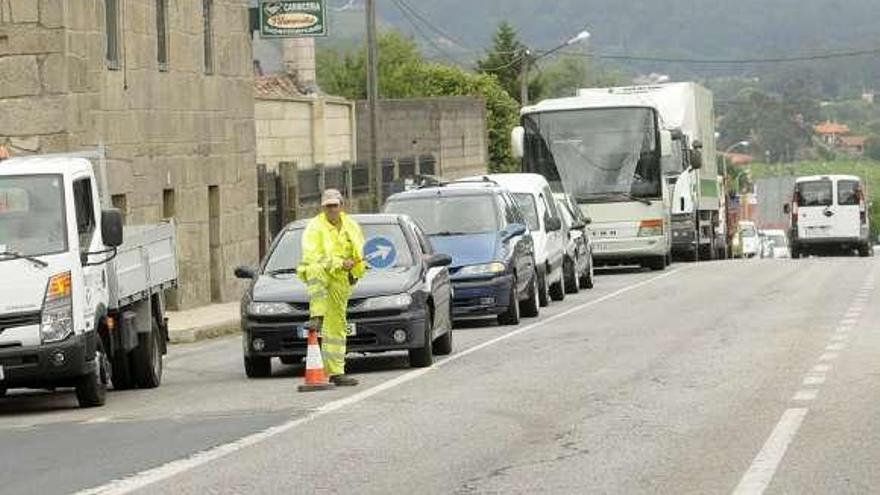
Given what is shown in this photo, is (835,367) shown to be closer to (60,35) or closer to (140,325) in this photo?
(140,325)

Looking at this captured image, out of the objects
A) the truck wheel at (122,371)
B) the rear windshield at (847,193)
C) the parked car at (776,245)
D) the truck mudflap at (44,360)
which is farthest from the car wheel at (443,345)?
the parked car at (776,245)

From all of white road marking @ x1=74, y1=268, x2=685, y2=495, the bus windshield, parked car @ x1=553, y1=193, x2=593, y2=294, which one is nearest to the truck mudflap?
white road marking @ x1=74, y1=268, x2=685, y2=495

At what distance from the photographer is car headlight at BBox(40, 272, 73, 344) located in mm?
17391

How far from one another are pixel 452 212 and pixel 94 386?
34.2 ft

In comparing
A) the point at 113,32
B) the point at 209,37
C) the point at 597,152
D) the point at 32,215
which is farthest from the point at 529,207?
the point at 32,215

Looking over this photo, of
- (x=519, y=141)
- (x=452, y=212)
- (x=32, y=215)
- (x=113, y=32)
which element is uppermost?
(x=113, y=32)

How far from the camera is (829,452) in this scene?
1301cm

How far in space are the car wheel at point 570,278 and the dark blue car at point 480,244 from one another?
20.7 ft

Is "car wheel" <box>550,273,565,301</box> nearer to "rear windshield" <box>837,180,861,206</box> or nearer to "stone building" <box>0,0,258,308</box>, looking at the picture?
"stone building" <box>0,0,258,308</box>

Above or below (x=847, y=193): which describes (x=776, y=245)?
below

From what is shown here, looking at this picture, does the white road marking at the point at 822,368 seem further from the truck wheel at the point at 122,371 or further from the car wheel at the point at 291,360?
the truck wheel at the point at 122,371

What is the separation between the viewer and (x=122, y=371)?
802 inches

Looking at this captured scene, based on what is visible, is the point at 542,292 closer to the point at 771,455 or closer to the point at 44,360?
the point at 44,360

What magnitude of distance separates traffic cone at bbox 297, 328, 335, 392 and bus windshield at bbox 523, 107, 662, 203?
84.3 ft
